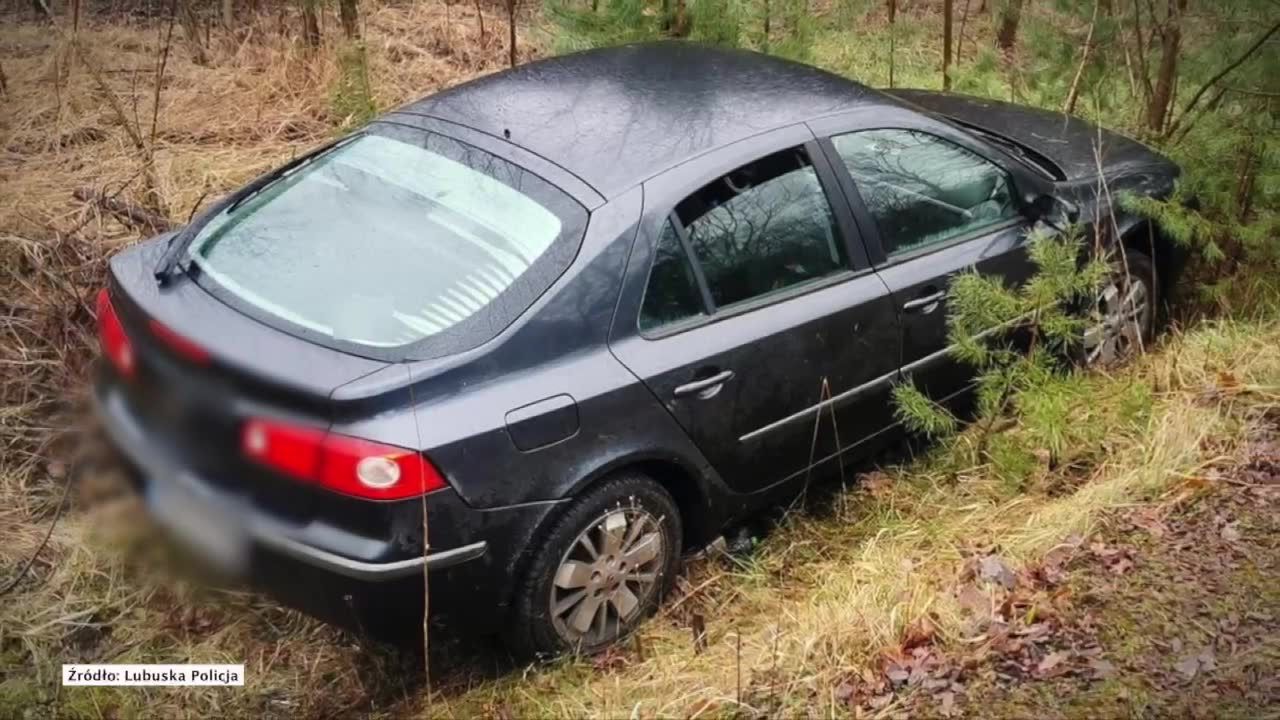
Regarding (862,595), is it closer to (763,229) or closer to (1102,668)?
(1102,668)

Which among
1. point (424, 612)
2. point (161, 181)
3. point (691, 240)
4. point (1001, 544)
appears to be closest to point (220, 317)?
point (424, 612)

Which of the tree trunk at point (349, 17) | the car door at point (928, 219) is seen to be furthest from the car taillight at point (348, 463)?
the tree trunk at point (349, 17)

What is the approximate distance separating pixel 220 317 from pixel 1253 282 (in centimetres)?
486

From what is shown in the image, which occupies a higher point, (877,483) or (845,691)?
(845,691)

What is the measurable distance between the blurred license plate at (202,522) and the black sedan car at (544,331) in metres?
0.01

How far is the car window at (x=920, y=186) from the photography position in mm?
4090

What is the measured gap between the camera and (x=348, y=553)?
296 centimetres

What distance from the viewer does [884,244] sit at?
409cm

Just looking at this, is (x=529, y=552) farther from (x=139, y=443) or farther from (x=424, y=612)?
(x=139, y=443)

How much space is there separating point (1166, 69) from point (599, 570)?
4495 millimetres

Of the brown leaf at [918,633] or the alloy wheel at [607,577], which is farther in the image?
the alloy wheel at [607,577]

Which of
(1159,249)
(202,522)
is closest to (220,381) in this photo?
(202,522)

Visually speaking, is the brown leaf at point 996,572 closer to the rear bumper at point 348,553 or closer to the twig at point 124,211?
the rear bumper at point 348,553

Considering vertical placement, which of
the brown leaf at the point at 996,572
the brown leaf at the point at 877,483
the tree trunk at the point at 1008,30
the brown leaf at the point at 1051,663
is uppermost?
the tree trunk at the point at 1008,30
